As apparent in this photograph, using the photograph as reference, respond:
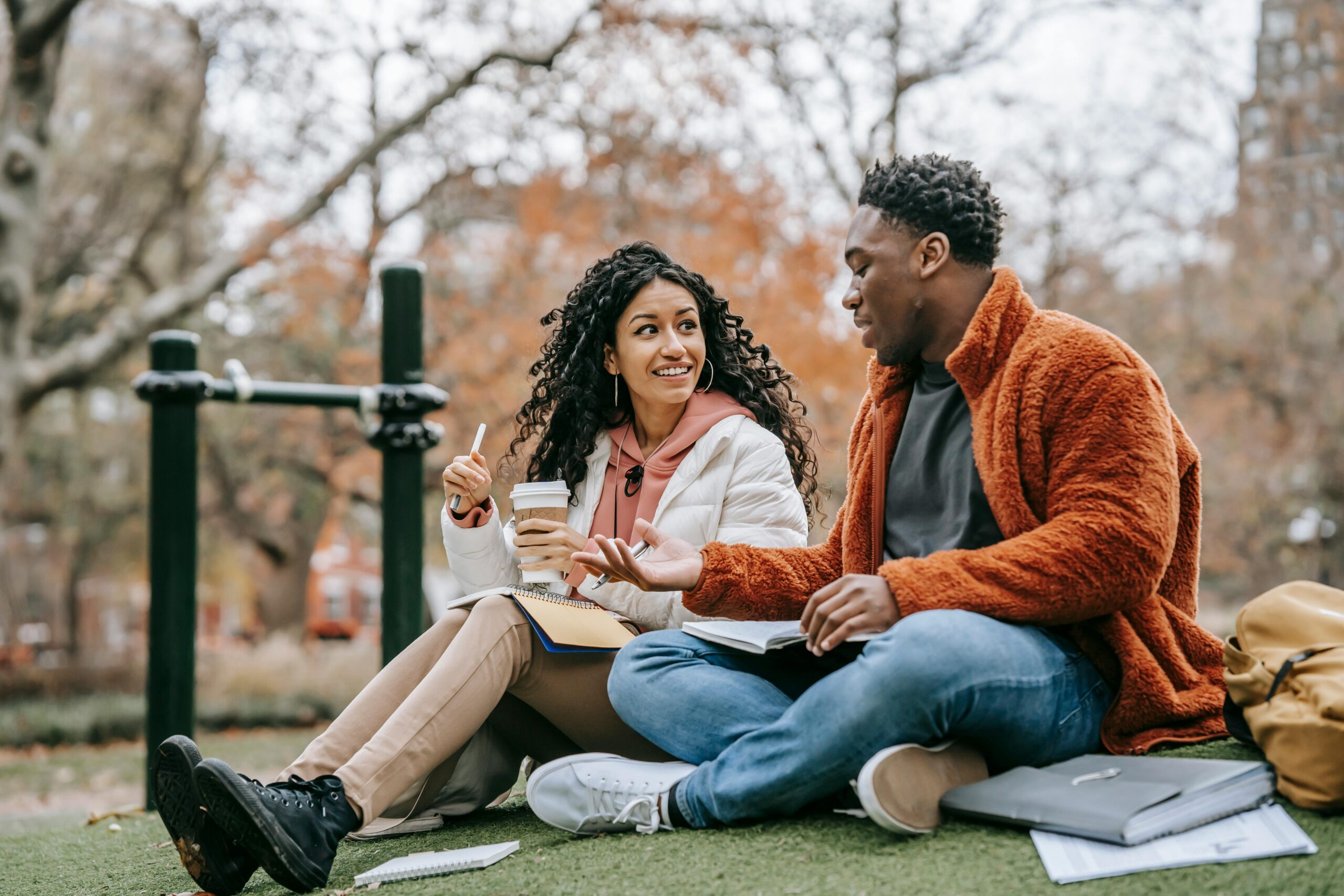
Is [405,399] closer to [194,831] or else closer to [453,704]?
[453,704]

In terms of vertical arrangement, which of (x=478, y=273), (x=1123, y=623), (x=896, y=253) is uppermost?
(x=478, y=273)

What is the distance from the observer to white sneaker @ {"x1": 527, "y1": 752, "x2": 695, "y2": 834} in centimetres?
224

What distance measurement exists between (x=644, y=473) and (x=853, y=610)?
3.51ft

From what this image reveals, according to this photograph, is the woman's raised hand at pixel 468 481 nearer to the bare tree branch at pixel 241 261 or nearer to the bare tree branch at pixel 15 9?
the bare tree branch at pixel 15 9

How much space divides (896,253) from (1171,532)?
2.48ft

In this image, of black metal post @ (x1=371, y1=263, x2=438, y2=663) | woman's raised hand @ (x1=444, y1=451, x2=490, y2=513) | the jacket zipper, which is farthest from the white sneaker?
black metal post @ (x1=371, y1=263, x2=438, y2=663)

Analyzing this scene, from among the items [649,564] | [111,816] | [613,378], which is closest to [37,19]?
[111,816]

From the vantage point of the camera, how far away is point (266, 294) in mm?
11914

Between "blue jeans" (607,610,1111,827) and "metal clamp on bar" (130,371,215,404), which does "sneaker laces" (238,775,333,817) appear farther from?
"metal clamp on bar" (130,371,215,404)

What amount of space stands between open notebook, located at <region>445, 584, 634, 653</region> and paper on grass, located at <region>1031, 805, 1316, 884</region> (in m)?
1.06

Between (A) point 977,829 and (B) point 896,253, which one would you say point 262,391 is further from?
(A) point 977,829

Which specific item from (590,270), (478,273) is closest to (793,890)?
(590,270)

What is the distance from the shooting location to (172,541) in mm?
3855

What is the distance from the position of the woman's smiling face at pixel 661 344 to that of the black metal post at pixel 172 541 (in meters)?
1.69
